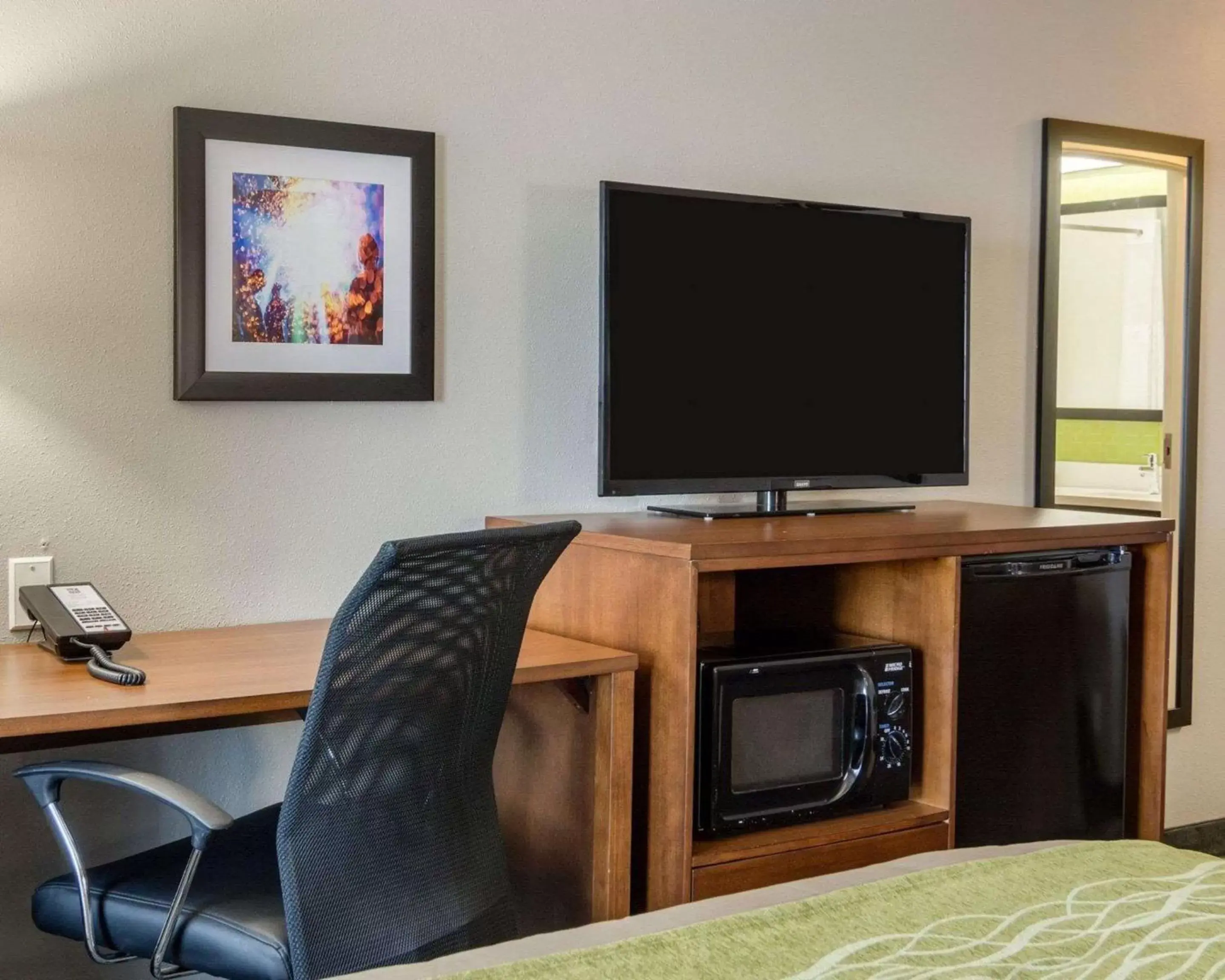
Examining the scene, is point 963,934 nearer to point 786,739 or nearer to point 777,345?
point 786,739

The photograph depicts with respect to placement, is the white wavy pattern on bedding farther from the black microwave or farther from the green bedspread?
the black microwave

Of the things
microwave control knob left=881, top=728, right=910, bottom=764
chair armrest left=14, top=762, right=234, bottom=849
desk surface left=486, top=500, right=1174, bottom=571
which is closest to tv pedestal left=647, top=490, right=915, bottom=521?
desk surface left=486, top=500, right=1174, bottom=571

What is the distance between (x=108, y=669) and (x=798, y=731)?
1239 mm

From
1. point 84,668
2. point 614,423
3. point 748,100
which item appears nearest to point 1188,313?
point 748,100

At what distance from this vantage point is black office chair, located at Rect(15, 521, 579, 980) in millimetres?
1739

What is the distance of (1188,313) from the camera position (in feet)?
12.4

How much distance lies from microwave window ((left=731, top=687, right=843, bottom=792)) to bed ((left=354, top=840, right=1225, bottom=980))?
89 cm

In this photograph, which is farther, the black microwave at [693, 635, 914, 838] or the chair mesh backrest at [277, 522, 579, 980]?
the black microwave at [693, 635, 914, 838]

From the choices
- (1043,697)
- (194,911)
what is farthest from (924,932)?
(1043,697)

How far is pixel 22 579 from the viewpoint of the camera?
233 cm

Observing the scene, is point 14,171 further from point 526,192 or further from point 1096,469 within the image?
point 1096,469

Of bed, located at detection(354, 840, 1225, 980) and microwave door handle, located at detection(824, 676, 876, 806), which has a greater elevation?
bed, located at detection(354, 840, 1225, 980)

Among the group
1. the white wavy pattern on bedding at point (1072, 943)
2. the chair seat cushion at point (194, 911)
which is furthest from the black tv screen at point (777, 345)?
the white wavy pattern on bedding at point (1072, 943)

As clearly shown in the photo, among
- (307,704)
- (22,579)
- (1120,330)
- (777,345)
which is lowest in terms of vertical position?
(307,704)
